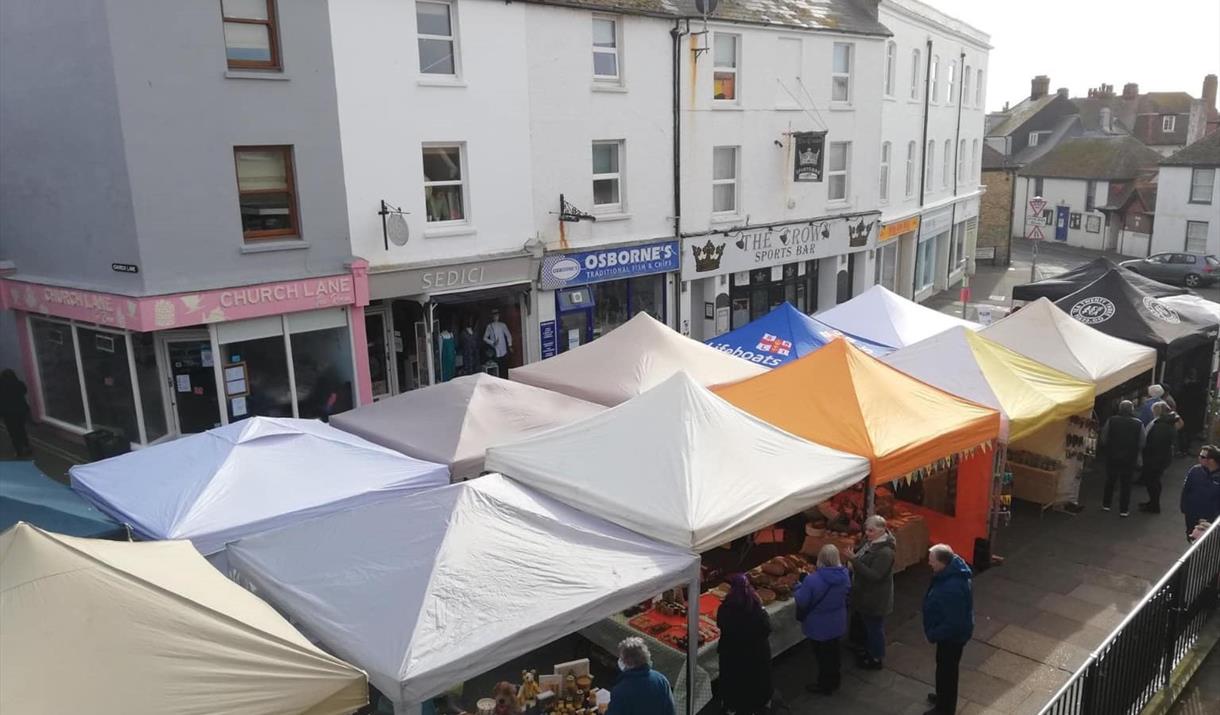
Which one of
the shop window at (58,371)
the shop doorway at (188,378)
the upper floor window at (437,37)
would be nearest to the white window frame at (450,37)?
the upper floor window at (437,37)

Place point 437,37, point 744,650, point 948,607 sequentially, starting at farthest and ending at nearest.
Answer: point 437,37 → point 948,607 → point 744,650

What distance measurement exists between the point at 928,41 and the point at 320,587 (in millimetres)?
27414

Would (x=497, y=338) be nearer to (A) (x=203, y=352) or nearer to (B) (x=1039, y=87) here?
(A) (x=203, y=352)

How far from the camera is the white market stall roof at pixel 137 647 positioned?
15.3 feet

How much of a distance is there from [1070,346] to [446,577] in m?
10.1

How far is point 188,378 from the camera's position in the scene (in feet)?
43.4

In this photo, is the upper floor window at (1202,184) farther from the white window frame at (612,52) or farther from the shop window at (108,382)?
the shop window at (108,382)

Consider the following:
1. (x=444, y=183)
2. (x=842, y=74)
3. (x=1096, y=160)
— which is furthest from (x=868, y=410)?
(x=1096, y=160)

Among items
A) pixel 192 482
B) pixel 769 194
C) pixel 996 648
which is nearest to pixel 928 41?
pixel 769 194

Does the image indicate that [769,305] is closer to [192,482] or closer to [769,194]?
[769,194]

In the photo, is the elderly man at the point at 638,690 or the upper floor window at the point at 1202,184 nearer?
the elderly man at the point at 638,690

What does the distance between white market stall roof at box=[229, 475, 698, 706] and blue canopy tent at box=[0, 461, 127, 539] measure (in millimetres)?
1918

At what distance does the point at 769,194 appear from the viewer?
21578 millimetres

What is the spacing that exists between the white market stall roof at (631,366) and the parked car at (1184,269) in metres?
30.6
